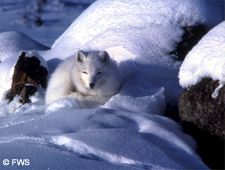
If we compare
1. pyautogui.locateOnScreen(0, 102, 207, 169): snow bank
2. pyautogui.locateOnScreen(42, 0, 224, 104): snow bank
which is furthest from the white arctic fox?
pyautogui.locateOnScreen(0, 102, 207, 169): snow bank

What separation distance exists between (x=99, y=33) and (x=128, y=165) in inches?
142

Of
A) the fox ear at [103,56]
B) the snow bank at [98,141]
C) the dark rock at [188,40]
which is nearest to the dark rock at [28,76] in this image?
the fox ear at [103,56]

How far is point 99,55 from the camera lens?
5.96 metres

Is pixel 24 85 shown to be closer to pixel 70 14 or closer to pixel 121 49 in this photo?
pixel 121 49

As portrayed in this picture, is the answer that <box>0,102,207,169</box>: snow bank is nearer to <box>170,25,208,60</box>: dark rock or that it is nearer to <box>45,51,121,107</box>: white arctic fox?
<box>45,51,121,107</box>: white arctic fox

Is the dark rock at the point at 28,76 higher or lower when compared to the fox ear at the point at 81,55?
lower

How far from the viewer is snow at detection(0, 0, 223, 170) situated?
4.36 metres

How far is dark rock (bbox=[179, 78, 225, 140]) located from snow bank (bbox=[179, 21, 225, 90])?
2.4 inches

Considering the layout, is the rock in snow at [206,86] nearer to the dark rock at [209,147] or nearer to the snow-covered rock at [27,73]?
the dark rock at [209,147]

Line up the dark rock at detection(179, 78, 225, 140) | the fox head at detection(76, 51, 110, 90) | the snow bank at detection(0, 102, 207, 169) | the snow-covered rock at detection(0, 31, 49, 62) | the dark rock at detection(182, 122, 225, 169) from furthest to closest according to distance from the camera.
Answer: the snow-covered rock at detection(0, 31, 49, 62)
the fox head at detection(76, 51, 110, 90)
the dark rock at detection(179, 78, 225, 140)
the dark rock at detection(182, 122, 225, 169)
the snow bank at detection(0, 102, 207, 169)

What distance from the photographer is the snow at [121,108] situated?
436 centimetres

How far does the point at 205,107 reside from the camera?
16.9 ft

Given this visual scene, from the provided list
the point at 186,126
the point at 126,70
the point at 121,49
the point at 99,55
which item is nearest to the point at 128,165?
the point at 186,126

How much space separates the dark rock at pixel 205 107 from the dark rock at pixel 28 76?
2.08m
